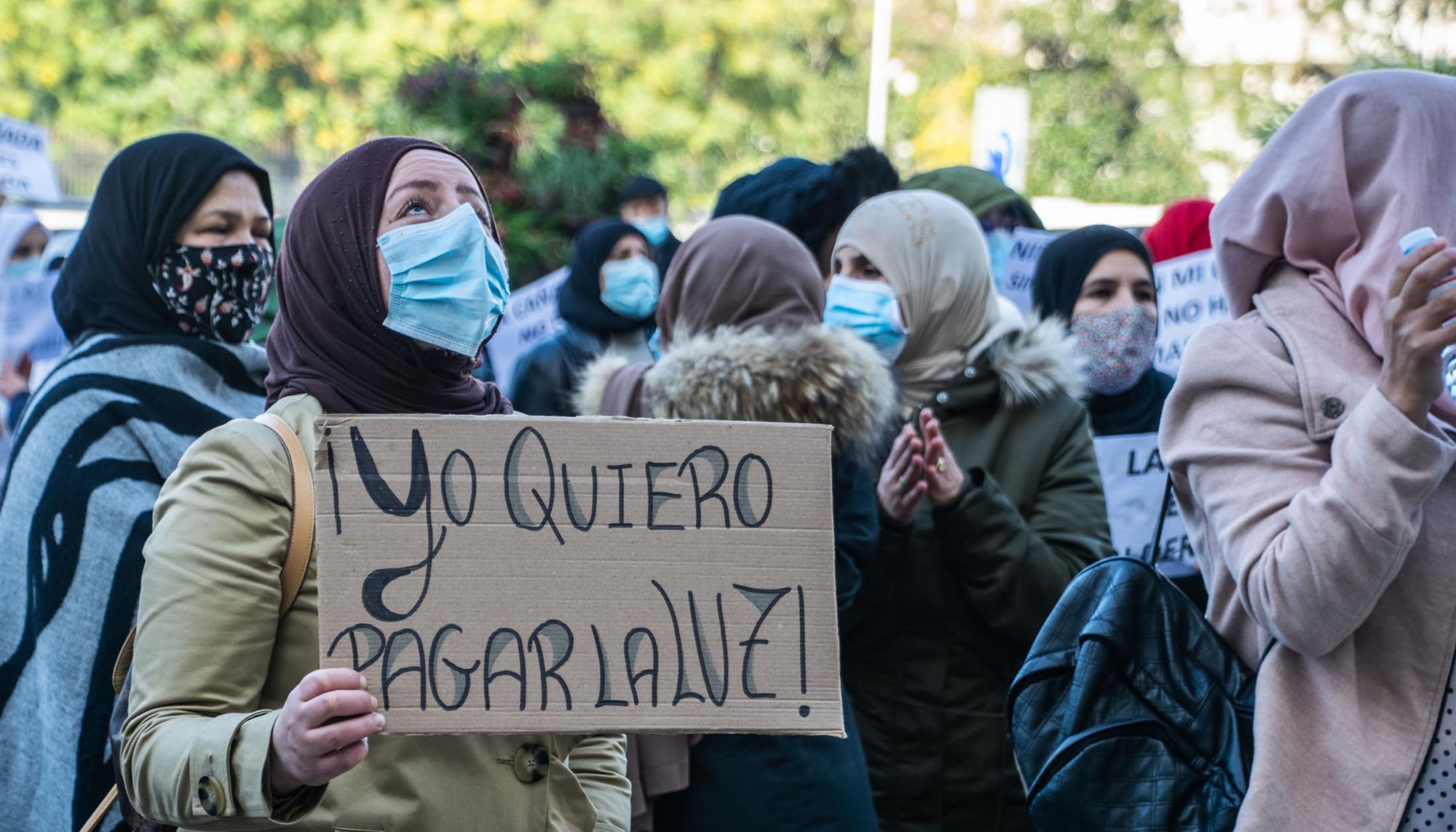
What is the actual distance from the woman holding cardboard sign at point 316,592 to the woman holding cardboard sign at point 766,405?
0.69m

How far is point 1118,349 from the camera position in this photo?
4617 mm

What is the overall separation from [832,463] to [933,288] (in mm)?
1235

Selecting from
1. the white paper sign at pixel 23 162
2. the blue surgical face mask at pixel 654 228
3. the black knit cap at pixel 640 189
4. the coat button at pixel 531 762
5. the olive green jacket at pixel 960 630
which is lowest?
the olive green jacket at pixel 960 630

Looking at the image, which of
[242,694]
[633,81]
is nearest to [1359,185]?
[242,694]

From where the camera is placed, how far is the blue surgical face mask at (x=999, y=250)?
5.98 metres

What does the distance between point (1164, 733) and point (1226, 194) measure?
93 centimetres

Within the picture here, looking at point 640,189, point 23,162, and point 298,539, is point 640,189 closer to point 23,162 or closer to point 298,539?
point 23,162

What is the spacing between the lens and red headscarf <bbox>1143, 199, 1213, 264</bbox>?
238 inches

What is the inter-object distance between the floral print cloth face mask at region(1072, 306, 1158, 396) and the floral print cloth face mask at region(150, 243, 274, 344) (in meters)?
2.64

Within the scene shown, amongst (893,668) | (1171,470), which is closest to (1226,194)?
(1171,470)

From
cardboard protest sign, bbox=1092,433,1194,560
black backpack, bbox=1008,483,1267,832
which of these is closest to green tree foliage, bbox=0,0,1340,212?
cardboard protest sign, bbox=1092,433,1194,560

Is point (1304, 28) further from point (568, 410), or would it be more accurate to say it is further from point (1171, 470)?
point (1171, 470)

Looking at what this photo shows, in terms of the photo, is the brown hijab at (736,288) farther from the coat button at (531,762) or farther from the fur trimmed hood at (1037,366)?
the coat button at (531,762)

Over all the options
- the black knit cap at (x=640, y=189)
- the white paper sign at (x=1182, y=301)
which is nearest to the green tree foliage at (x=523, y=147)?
the black knit cap at (x=640, y=189)
